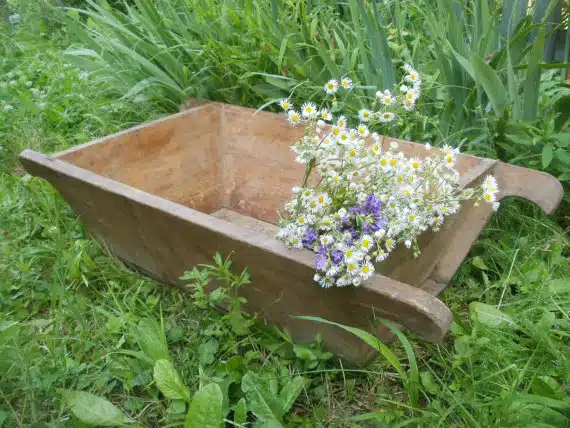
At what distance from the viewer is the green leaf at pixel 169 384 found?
1.34 metres

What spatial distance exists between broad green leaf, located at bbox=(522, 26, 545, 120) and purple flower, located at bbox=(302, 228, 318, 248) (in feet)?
3.15

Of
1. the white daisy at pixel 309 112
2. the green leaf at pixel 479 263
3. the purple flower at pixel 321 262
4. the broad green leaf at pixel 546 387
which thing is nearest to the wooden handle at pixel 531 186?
the green leaf at pixel 479 263

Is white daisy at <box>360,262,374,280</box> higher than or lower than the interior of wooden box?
higher

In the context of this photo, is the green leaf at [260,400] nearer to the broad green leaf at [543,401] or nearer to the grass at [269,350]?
the grass at [269,350]

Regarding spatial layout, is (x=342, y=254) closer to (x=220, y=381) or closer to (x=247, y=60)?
(x=220, y=381)

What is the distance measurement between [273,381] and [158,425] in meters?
0.31

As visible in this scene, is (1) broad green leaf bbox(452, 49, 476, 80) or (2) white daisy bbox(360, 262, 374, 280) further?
(1) broad green leaf bbox(452, 49, 476, 80)

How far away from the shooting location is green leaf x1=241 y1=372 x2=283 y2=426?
1.28 m

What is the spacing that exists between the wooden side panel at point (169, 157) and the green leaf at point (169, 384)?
852mm

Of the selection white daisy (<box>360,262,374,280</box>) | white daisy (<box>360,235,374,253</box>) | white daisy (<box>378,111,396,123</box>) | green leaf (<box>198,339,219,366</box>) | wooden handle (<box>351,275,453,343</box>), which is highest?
white daisy (<box>378,111,396,123</box>)

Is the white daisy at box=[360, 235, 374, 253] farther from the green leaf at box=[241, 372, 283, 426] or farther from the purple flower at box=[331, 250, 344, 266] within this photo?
the green leaf at box=[241, 372, 283, 426]

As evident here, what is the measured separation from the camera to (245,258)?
4.54 feet

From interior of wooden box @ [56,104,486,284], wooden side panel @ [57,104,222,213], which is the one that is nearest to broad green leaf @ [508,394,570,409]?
interior of wooden box @ [56,104,486,284]

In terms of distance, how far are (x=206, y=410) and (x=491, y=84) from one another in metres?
1.35
